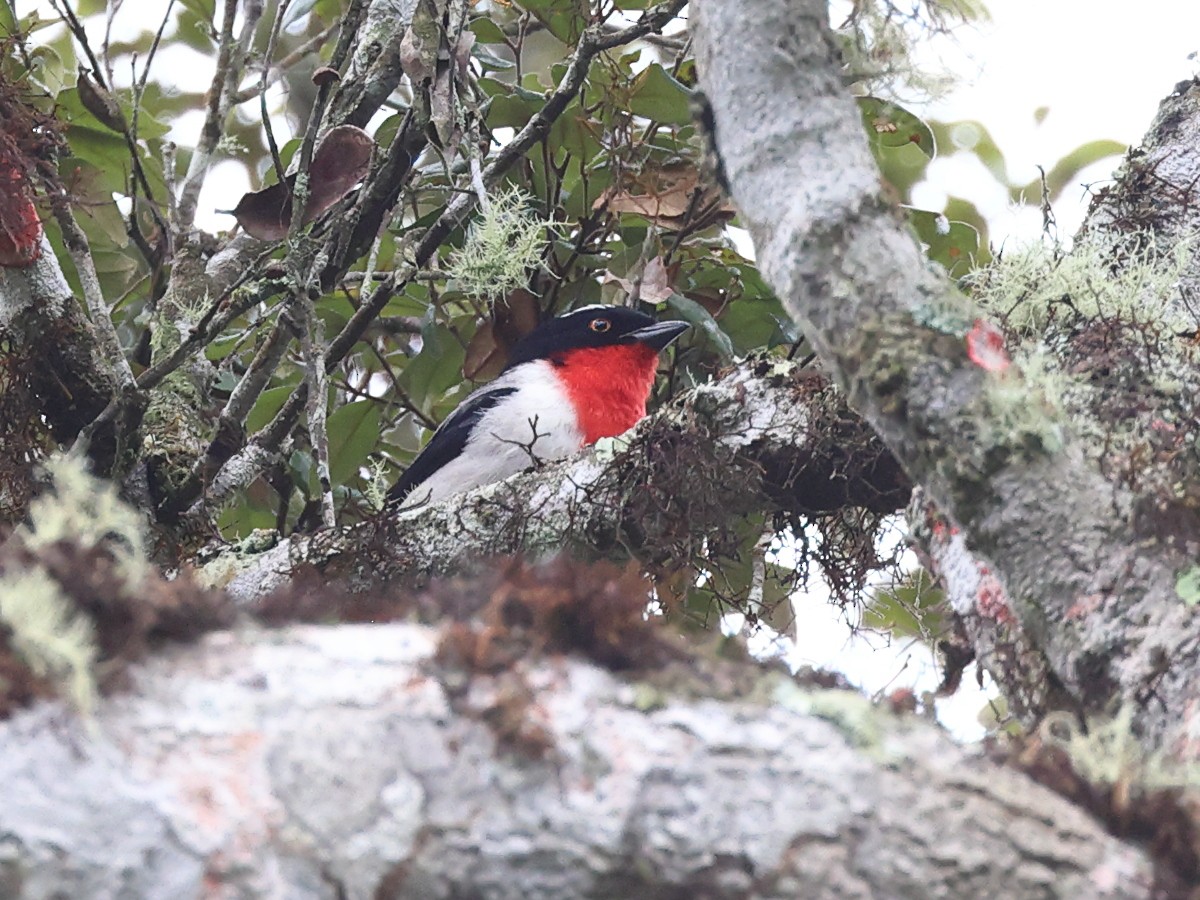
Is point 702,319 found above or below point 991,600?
above

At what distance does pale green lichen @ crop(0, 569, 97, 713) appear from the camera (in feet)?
4.17

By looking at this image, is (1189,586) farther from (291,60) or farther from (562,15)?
(291,60)

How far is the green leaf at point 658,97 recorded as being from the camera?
3535 mm

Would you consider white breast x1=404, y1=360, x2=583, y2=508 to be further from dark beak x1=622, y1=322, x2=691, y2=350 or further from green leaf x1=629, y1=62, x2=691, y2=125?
green leaf x1=629, y1=62, x2=691, y2=125

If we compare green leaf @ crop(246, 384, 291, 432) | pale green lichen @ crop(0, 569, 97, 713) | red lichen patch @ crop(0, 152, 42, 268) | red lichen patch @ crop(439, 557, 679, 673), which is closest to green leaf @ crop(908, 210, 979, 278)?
green leaf @ crop(246, 384, 291, 432)

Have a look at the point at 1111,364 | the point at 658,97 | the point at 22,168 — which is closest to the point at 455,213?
the point at 658,97

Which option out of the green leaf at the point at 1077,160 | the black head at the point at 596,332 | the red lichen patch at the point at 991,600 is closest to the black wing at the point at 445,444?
the black head at the point at 596,332

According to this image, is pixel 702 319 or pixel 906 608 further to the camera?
pixel 702 319

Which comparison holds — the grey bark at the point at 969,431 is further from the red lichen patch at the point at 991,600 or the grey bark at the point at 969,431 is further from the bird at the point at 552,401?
the bird at the point at 552,401

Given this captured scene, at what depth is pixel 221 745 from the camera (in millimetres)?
1293

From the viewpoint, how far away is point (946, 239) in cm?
371

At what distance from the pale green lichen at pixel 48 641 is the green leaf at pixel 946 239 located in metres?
2.74

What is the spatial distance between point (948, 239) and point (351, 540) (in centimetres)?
169

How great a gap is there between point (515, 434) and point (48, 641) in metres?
3.26
